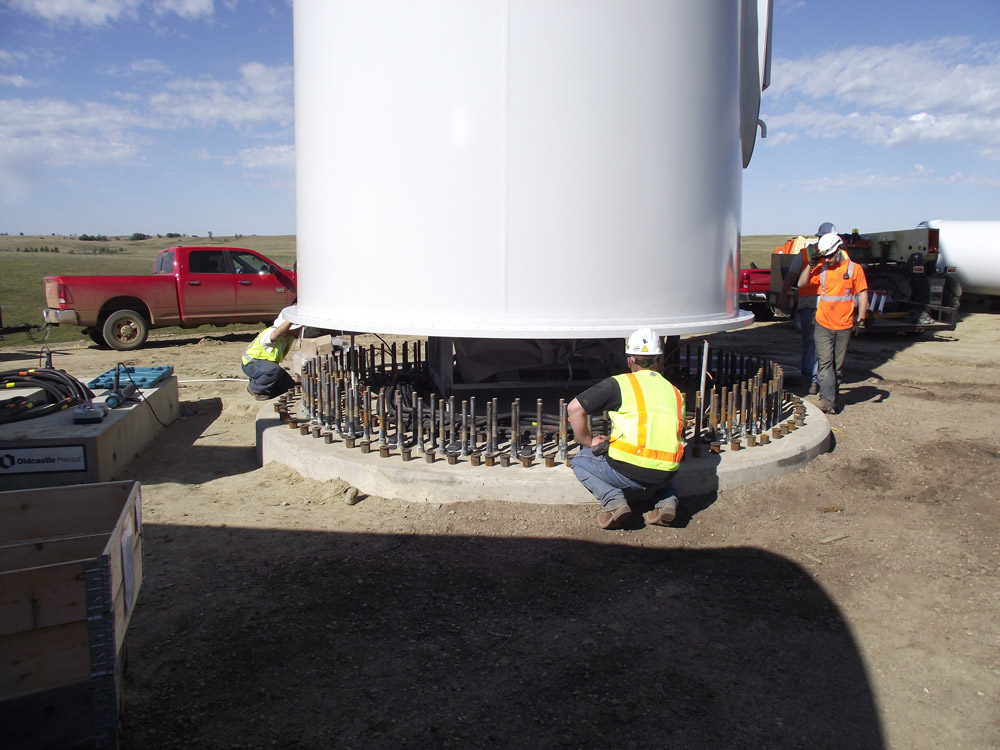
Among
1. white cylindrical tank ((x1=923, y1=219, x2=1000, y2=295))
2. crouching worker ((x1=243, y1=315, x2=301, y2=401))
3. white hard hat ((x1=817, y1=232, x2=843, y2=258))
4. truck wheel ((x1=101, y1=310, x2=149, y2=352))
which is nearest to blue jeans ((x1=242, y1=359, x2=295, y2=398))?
crouching worker ((x1=243, y1=315, x2=301, y2=401))

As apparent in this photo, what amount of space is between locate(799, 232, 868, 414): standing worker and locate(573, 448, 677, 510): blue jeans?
377 centimetres

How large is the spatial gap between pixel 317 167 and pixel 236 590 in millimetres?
3658

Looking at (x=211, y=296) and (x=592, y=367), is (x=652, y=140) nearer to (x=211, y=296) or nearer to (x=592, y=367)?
(x=592, y=367)

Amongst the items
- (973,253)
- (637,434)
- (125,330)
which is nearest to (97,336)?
(125,330)

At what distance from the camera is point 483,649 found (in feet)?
11.4

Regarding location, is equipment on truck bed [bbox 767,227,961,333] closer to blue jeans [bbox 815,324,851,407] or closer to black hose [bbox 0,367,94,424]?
blue jeans [bbox 815,324,851,407]

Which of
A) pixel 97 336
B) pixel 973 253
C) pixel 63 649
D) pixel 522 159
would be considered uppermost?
pixel 522 159

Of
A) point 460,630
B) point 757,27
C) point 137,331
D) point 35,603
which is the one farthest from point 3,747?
point 137,331

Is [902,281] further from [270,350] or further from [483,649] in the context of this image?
[483,649]

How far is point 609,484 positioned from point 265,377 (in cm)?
525

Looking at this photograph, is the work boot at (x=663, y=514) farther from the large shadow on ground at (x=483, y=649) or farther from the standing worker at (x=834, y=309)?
the standing worker at (x=834, y=309)

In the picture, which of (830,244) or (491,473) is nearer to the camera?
(491,473)

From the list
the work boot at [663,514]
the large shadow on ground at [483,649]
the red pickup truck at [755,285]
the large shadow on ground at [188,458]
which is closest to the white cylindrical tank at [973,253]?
the red pickup truck at [755,285]

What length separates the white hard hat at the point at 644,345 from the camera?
480 centimetres
